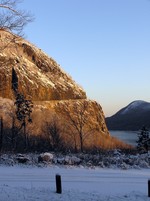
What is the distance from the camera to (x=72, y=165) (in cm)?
2136

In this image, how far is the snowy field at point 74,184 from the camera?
12539 mm

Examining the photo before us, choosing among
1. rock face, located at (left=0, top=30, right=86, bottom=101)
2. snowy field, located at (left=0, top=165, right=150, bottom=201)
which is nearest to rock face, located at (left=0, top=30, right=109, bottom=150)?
rock face, located at (left=0, top=30, right=86, bottom=101)

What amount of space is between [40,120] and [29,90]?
5441 centimetres

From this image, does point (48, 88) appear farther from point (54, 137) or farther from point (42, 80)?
point (54, 137)

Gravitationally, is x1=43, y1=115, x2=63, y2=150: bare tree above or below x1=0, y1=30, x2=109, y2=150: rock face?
below

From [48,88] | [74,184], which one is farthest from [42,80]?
[74,184]

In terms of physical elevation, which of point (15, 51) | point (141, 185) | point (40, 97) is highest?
point (40, 97)

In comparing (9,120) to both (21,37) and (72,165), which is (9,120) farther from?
(21,37)

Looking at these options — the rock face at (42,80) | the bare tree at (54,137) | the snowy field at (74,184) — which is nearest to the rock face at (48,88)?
the rock face at (42,80)

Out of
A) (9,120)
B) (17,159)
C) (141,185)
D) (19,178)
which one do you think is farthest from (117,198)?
(9,120)

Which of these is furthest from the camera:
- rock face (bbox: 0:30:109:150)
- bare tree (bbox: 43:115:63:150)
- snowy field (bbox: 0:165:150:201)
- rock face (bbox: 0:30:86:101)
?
rock face (bbox: 0:30:86:101)

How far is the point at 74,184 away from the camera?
16.2m

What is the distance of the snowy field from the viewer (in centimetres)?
1254

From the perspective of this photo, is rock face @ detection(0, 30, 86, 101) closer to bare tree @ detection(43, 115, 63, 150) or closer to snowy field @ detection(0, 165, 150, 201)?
bare tree @ detection(43, 115, 63, 150)
